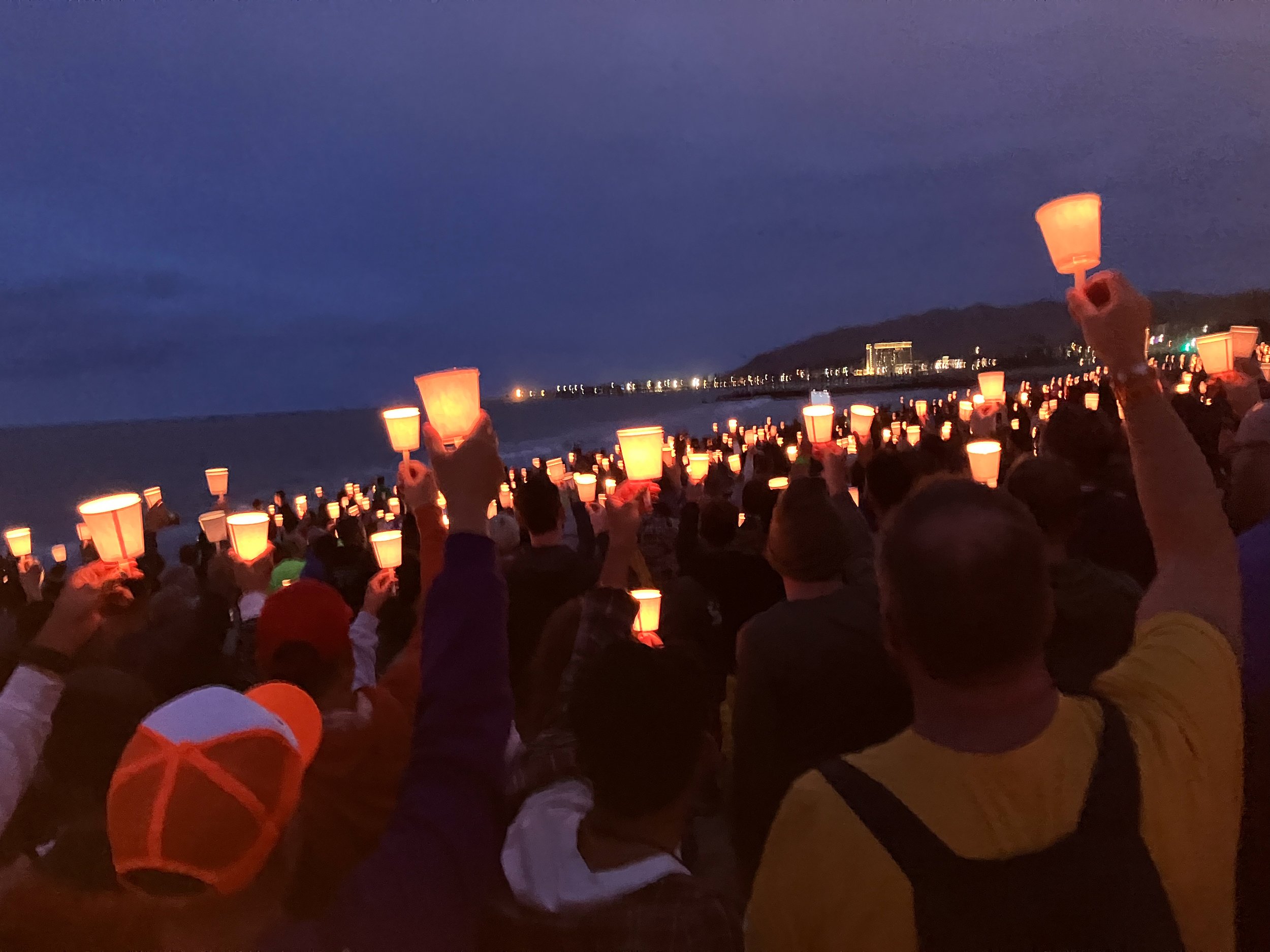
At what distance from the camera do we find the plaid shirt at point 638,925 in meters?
1.42

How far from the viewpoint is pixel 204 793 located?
1.31 m

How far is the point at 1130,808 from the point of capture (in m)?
1.19

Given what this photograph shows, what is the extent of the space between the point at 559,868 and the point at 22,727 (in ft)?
4.68

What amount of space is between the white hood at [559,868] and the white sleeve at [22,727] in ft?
3.87

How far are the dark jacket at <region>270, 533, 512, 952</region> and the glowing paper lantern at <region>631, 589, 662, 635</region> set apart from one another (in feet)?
7.41

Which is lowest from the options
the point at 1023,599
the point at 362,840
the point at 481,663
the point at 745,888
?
the point at 745,888

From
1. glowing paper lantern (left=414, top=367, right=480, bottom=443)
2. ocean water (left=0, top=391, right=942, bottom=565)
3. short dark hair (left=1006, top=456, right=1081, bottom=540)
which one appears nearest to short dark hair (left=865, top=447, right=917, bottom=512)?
short dark hair (left=1006, top=456, right=1081, bottom=540)

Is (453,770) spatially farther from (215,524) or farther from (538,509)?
(215,524)

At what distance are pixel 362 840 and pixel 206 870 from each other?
793 millimetres

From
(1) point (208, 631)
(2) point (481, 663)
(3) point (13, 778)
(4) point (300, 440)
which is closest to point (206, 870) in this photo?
(2) point (481, 663)

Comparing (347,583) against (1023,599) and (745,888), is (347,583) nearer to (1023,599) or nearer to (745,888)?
(745,888)

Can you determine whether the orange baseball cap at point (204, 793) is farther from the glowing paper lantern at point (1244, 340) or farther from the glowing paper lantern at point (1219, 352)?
the glowing paper lantern at point (1244, 340)

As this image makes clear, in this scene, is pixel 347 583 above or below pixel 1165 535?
below

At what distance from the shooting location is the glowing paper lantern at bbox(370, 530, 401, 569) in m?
5.89
